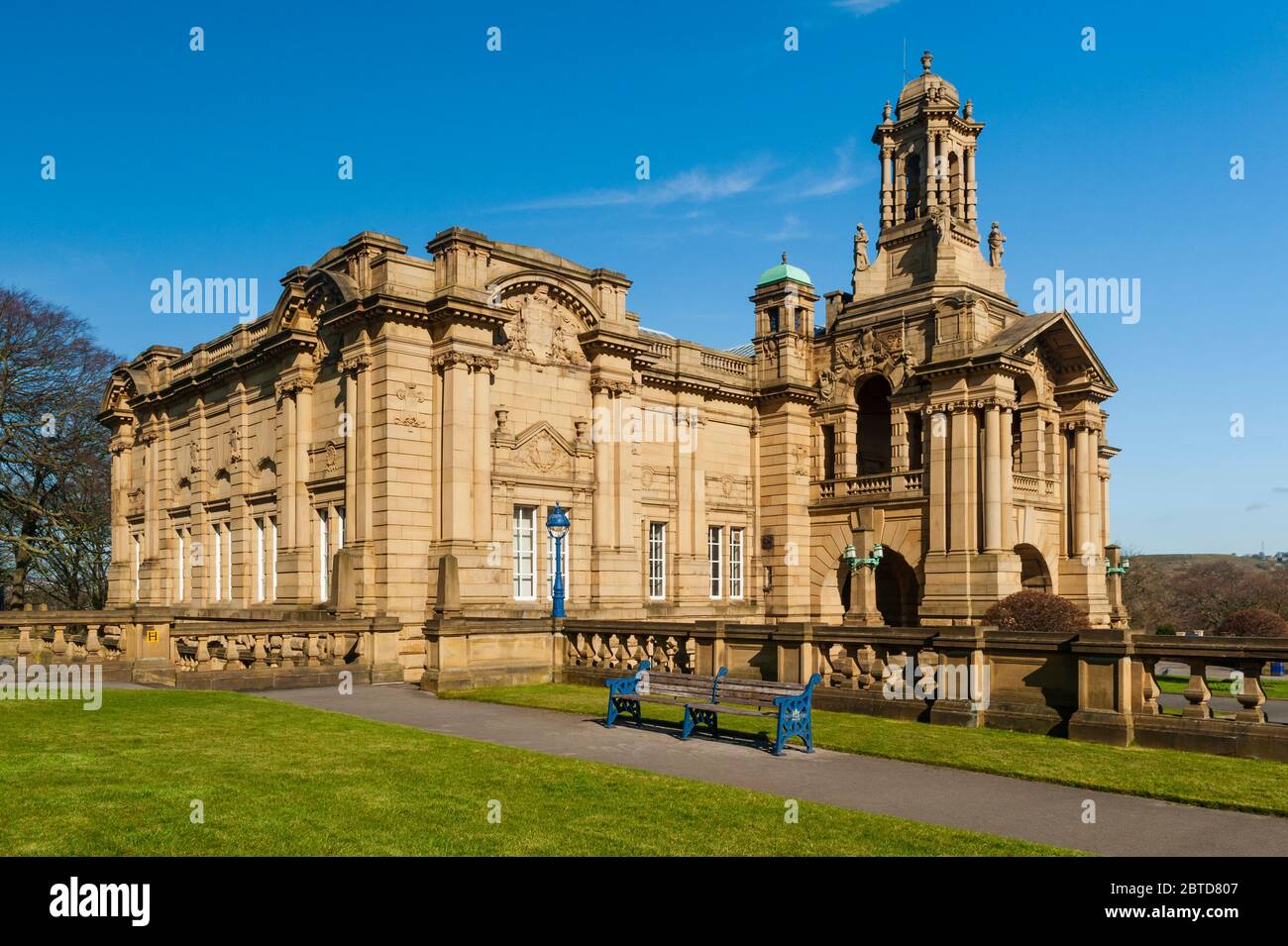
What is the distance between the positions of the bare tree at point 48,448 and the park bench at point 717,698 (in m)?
33.1

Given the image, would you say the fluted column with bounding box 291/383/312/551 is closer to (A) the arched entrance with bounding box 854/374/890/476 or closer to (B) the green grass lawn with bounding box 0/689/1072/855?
(B) the green grass lawn with bounding box 0/689/1072/855

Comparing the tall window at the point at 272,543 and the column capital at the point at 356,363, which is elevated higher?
the column capital at the point at 356,363

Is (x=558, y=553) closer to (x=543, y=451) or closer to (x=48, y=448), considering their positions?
(x=543, y=451)

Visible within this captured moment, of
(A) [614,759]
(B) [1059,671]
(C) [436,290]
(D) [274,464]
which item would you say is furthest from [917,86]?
(A) [614,759]

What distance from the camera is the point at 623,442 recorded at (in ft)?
100

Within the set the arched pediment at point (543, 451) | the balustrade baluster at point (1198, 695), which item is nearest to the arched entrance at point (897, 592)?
the arched pediment at point (543, 451)

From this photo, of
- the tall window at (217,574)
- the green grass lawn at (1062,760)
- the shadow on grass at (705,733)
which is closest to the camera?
the green grass lawn at (1062,760)

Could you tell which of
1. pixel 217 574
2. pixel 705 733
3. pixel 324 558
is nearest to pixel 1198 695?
pixel 705 733

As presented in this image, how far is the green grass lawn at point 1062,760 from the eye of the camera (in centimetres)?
1092

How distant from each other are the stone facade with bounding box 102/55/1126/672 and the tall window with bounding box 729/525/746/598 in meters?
0.22

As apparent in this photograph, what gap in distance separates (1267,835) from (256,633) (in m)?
18.5

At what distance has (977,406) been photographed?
33.2 m

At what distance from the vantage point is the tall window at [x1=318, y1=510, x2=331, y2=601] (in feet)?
93.1

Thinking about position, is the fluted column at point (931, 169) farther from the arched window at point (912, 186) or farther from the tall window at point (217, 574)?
the tall window at point (217, 574)
